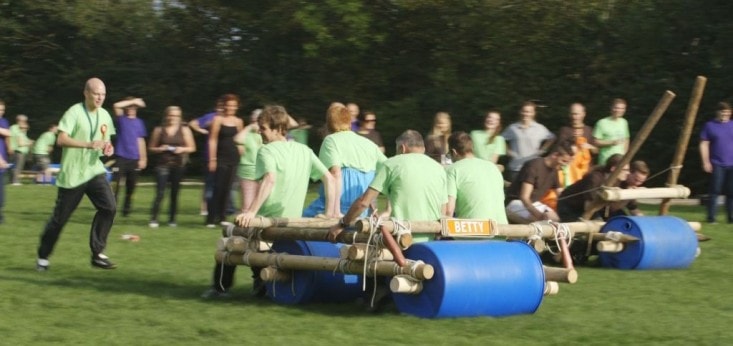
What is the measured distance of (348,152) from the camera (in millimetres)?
11492

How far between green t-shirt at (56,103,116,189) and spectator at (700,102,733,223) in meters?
9.56

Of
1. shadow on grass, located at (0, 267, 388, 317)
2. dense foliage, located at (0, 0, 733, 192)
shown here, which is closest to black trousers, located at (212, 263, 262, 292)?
shadow on grass, located at (0, 267, 388, 317)

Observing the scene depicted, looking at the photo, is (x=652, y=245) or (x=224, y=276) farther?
(x=652, y=245)

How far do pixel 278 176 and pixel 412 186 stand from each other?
1.09m

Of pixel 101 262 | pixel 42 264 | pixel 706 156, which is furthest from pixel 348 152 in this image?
pixel 706 156

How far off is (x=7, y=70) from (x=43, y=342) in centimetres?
3330

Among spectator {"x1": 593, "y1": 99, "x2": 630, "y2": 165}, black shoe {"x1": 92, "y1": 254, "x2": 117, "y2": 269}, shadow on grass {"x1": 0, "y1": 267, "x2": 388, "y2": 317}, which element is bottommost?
shadow on grass {"x1": 0, "y1": 267, "x2": 388, "y2": 317}

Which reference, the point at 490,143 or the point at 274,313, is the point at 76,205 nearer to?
the point at 274,313

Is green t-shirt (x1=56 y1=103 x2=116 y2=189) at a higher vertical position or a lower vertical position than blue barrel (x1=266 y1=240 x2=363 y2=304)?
higher

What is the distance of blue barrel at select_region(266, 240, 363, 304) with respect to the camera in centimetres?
1030

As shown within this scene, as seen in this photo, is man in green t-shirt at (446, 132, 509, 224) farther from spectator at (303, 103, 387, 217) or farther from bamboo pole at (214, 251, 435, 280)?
bamboo pole at (214, 251, 435, 280)

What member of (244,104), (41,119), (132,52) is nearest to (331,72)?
(244,104)

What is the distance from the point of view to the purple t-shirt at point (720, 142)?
18.4 metres

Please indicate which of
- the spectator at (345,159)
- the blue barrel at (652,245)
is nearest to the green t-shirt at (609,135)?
the blue barrel at (652,245)
